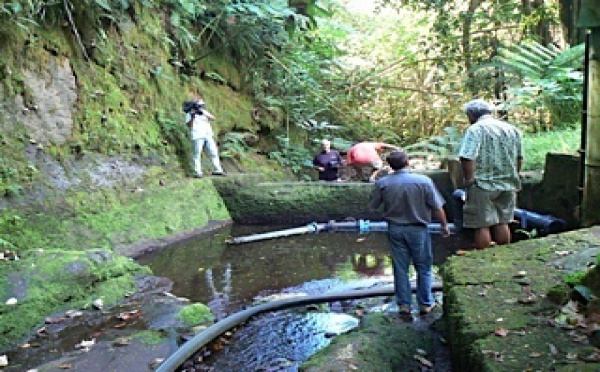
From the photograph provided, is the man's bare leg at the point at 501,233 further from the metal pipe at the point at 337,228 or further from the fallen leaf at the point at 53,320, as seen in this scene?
the fallen leaf at the point at 53,320

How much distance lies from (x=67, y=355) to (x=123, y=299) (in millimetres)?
1399

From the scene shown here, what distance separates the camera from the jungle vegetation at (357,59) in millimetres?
11594

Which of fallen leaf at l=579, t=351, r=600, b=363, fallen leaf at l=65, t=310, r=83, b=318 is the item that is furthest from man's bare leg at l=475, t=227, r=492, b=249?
fallen leaf at l=65, t=310, r=83, b=318

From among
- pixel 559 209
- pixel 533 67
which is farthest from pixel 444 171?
pixel 533 67

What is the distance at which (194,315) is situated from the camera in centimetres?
565

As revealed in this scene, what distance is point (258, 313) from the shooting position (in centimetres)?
582

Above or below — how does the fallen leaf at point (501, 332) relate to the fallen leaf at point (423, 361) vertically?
above

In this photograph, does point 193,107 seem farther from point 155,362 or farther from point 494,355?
point 494,355

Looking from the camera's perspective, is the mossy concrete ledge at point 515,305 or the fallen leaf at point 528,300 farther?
the fallen leaf at point 528,300

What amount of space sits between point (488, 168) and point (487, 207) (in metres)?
0.40

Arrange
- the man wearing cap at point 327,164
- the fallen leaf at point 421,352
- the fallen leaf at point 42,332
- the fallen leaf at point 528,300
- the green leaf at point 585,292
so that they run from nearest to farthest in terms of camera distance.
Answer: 1. the green leaf at point 585,292
2. the fallen leaf at point 528,300
3. the fallen leaf at point 421,352
4. the fallen leaf at point 42,332
5. the man wearing cap at point 327,164

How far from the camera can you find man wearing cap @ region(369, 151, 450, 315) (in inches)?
214

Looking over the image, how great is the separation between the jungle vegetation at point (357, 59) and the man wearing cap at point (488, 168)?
4.62m

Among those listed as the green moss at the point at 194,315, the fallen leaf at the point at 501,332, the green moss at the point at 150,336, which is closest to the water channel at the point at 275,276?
the green moss at the point at 194,315
